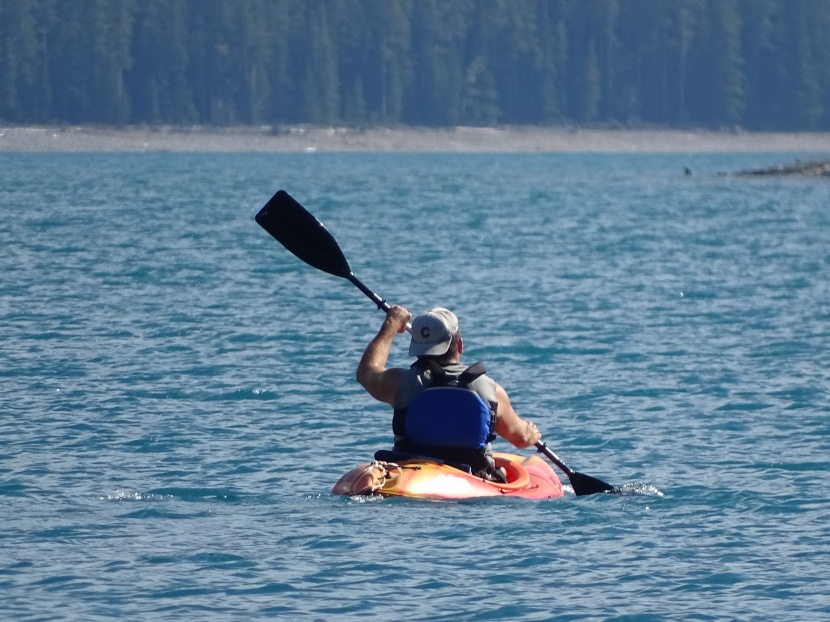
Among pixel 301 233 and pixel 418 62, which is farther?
pixel 418 62

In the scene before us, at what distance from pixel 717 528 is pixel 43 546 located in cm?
420

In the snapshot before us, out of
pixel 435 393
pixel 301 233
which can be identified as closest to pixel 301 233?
pixel 301 233

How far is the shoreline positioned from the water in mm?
60112

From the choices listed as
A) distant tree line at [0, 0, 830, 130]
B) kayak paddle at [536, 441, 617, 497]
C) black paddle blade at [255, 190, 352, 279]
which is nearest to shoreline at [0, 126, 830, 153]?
distant tree line at [0, 0, 830, 130]

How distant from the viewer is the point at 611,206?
51750mm

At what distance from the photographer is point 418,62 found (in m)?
113

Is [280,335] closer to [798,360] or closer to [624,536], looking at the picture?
[798,360]

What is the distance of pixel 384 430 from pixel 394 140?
88.7 m

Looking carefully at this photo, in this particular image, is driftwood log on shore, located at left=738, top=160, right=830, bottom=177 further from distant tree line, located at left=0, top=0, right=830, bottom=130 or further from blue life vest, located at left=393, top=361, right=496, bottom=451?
blue life vest, located at left=393, top=361, right=496, bottom=451

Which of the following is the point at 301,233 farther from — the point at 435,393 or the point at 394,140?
the point at 394,140

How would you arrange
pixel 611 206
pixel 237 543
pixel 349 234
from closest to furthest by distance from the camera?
pixel 237 543 → pixel 349 234 → pixel 611 206

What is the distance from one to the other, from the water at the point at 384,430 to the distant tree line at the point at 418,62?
228 ft

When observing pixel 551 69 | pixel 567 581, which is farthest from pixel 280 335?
pixel 551 69

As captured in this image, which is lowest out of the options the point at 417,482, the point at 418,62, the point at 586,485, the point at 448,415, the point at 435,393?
the point at 586,485
